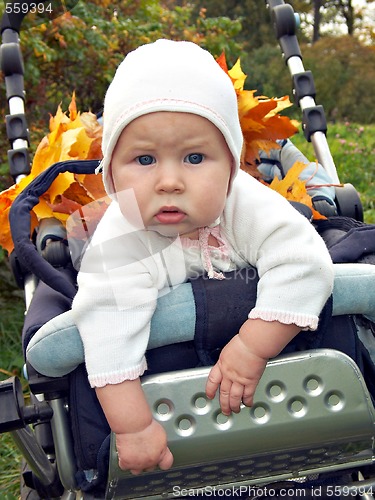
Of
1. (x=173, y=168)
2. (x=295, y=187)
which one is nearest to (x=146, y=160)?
(x=173, y=168)

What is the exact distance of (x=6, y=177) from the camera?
3449 millimetres

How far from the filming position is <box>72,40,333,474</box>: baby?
129 centimetres

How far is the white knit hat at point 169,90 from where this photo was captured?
A: 1284 millimetres

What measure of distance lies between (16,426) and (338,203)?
1123mm

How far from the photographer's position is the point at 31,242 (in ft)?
5.08

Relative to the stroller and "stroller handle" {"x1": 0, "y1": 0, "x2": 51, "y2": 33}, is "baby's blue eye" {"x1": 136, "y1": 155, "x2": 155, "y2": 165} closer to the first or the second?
the stroller

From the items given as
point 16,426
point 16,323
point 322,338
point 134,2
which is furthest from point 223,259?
point 134,2

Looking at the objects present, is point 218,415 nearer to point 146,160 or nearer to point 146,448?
point 146,448

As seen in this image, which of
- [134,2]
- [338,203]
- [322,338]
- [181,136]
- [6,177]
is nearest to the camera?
[181,136]

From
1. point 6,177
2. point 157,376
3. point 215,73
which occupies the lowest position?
point 6,177

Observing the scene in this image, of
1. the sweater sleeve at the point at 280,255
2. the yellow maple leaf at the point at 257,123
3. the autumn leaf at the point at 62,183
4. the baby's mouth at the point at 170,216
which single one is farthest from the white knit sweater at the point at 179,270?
the yellow maple leaf at the point at 257,123

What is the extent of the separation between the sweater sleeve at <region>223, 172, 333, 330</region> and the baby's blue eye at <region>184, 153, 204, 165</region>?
0.17 metres

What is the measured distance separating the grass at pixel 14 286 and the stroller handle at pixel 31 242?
3.00 ft

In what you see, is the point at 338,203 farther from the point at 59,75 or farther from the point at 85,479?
the point at 59,75
